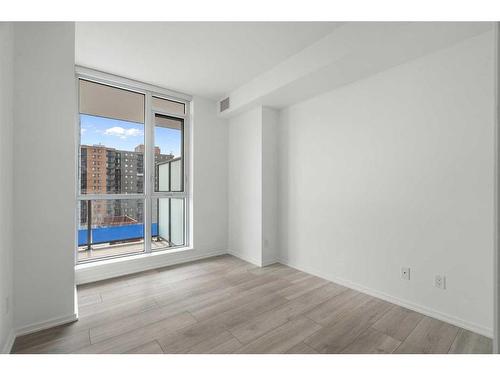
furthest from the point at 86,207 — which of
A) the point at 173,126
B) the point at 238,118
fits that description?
the point at 238,118

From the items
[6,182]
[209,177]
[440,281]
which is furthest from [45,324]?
[440,281]

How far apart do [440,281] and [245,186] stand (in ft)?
8.99

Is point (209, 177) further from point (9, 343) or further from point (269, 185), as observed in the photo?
point (9, 343)

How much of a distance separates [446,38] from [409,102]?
1.84 feet

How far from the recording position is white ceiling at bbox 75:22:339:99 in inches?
91.7

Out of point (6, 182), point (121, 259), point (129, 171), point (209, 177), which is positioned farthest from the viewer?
point (209, 177)

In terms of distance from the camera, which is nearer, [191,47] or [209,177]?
[191,47]

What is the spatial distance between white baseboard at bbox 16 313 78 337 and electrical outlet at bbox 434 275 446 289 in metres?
3.28

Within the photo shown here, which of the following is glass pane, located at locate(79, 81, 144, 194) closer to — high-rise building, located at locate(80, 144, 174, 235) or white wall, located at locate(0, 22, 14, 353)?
high-rise building, located at locate(80, 144, 174, 235)

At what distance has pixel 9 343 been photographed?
5.81 feet

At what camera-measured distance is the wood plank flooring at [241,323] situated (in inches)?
71.1

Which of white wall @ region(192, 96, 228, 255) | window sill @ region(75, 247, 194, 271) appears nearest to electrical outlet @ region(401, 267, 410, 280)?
white wall @ region(192, 96, 228, 255)

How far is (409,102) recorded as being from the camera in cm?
242

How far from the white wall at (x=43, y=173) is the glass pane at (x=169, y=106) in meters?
1.77
